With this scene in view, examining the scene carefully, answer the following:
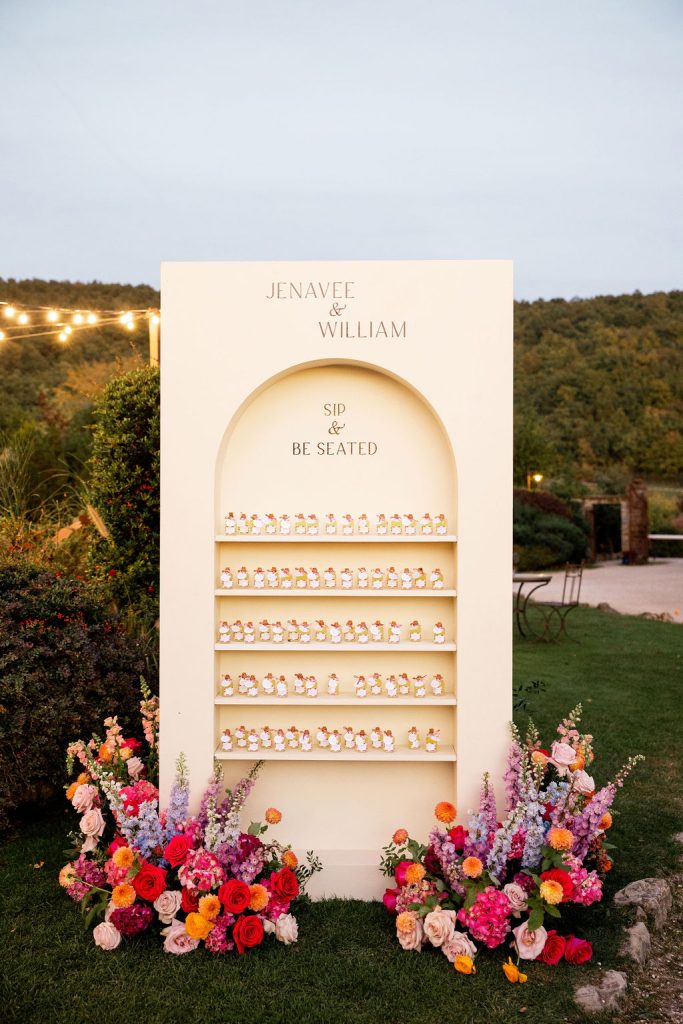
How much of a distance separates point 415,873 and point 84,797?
1545 mm

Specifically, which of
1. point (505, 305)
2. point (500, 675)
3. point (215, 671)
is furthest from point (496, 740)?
point (505, 305)

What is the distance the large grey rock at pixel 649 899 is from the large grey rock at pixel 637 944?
124mm

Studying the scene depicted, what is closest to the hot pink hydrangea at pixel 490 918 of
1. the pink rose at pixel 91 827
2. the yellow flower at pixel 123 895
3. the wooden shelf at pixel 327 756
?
the wooden shelf at pixel 327 756

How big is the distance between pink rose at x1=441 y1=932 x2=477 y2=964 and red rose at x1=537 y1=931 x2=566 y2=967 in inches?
10.6

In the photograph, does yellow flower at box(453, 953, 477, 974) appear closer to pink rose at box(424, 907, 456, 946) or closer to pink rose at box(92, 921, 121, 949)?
pink rose at box(424, 907, 456, 946)

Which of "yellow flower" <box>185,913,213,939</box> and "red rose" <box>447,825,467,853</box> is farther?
"red rose" <box>447,825,467,853</box>

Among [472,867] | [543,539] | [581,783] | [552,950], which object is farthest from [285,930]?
[543,539]

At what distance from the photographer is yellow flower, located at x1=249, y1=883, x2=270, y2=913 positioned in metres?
3.04

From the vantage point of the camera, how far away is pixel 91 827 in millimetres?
3316

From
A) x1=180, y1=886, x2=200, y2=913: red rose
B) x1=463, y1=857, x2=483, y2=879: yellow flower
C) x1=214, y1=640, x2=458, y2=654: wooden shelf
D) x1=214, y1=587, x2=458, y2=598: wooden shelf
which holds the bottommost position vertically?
x1=180, y1=886, x2=200, y2=913: red rose

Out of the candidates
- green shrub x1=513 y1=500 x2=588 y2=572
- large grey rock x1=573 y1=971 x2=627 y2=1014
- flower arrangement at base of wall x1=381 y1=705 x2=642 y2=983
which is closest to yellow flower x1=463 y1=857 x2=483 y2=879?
flower arrangement at base of wall x1=381 y1=705 x2=642 y2=983

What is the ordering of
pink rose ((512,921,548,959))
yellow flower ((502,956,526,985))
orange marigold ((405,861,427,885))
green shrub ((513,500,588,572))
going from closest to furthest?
yellow flower ((502,956,526,985)) < pink rose ((512,921,548,959)) < orange marigold ((405,861,427,885)) < green shrub ((513,500,588,572))

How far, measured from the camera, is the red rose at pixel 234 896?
9.83 feet

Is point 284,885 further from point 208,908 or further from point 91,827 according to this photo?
point 91,827
